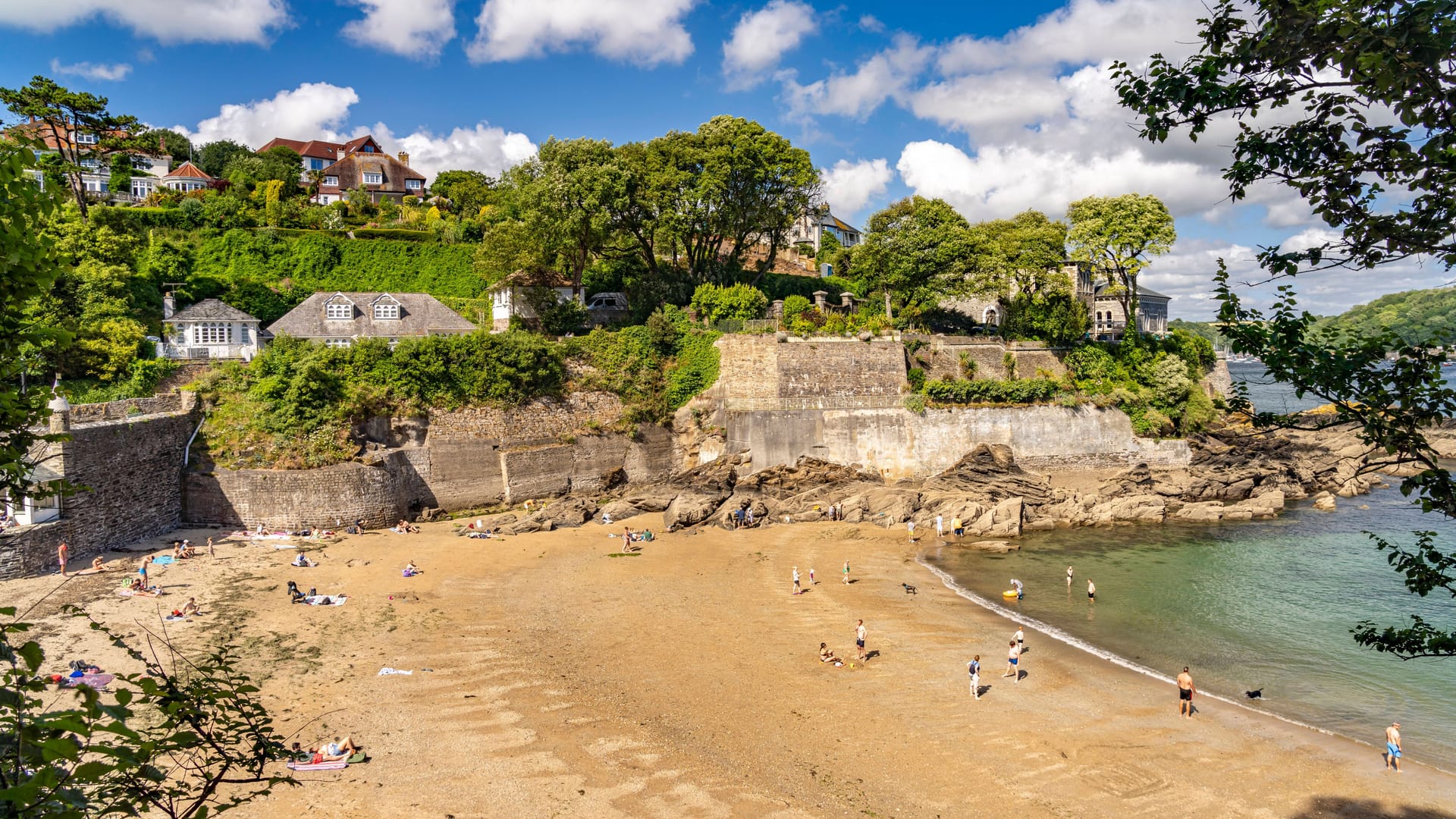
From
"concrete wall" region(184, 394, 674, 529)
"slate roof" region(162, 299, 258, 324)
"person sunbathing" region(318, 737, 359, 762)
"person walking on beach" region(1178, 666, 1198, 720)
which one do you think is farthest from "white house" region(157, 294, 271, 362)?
"person walking on beach" region(1178, 666, 1198, 720)

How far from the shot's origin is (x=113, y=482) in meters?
22.4

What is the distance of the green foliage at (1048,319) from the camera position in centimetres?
3862

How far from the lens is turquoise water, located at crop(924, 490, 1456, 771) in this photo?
50.6 feet

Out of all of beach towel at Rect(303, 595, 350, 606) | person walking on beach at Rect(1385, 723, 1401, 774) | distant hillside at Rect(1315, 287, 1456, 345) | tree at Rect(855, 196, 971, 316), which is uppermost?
tree at Rect(855, 196, 971, 316)

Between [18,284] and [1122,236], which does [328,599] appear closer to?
[18,284]

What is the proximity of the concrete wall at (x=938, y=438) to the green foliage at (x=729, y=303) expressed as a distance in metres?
5.24

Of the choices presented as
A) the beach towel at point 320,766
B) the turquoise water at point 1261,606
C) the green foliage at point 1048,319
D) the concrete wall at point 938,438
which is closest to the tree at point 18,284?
the beach towel at point 320,766

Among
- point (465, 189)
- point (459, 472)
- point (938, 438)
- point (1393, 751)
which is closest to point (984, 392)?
point (938, 438)

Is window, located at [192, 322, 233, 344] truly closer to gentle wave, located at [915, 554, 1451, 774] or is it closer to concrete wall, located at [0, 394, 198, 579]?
concrete wall, located at [0, 394, 198, 579]

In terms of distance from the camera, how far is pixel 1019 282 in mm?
41438

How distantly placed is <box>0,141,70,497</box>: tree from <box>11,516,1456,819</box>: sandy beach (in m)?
8.29

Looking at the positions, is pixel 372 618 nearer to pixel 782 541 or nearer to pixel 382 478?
pixel 382 478

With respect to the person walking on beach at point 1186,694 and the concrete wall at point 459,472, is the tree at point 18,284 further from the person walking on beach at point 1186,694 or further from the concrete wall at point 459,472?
the concrete wall at point 459,472

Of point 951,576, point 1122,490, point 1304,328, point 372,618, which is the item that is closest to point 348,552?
point 372,618
